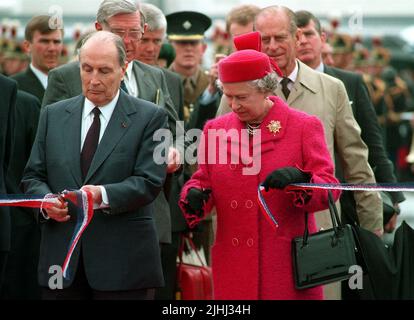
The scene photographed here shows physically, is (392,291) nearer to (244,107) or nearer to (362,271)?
(362,271)

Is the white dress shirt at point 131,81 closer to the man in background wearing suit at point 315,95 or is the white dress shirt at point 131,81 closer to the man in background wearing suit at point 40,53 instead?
the man in background wearing suit at point 315,95

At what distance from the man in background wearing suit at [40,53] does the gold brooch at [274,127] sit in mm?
3223

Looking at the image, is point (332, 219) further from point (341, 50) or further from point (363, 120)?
point (341, 50)

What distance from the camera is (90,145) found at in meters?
6.46

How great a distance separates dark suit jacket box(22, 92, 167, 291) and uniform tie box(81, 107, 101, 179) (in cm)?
4

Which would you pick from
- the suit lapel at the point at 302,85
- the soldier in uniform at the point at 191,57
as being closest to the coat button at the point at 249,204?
the suit lapel at the point at 302,85

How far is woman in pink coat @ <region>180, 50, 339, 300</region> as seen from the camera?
6.35m

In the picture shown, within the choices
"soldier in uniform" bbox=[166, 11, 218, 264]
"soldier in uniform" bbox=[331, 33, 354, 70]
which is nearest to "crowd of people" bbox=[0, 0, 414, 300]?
"soldier in uniform" bbox=[166, 11, 218, 264]

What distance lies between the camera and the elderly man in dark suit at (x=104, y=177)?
631 centimetres

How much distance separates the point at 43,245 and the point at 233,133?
116cm

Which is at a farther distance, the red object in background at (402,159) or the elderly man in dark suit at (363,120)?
the red object in background at (402,159)

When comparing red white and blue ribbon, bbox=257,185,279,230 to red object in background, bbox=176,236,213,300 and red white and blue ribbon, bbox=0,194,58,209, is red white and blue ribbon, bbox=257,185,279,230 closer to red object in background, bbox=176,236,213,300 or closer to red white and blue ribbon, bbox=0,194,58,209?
red white and blue ribbon, bbox=0,194,58,209

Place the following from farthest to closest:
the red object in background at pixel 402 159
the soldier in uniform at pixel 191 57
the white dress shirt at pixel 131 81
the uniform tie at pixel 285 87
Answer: the red object in background at pixel 402 159
the soldier in uniform at pixel 191 57
the uniform tie at pixel 285 87
the white dress shirt at pixel 131 81

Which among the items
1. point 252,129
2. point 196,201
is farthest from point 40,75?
point 196,201
